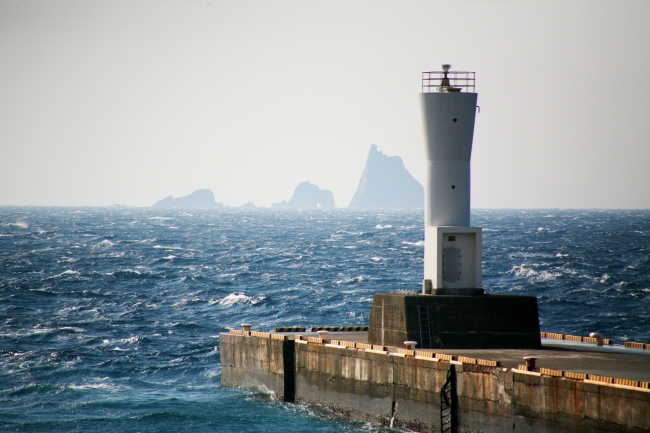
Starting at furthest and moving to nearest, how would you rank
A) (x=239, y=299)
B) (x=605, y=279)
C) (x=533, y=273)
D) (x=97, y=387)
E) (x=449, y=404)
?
(x=533, y=273)
(x=605, y=279)
(x=239, y=299)
(x=97, y=387)
(x=449, y=404)

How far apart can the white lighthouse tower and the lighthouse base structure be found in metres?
1.03

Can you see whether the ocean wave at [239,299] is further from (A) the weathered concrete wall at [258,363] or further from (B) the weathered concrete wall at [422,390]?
(B) the weathered concrete wall at [422,390]

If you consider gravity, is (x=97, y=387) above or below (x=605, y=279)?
below

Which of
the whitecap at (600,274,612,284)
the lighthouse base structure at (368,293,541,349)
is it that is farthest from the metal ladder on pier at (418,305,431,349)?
the whitecap at (600,274,612,284)

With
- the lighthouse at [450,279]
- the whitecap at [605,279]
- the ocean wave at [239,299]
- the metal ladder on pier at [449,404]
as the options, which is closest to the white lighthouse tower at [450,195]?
the lighthouse at [450,279]

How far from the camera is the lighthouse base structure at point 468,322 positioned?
3694 cm

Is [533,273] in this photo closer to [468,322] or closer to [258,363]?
[258,363]

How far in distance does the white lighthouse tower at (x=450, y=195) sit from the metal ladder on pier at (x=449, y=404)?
282 inches

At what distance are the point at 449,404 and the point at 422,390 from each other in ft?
4.68

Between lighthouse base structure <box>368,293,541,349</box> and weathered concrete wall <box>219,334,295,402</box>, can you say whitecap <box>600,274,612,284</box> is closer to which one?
lighthouse base structure <box>368,293,541,349</box>

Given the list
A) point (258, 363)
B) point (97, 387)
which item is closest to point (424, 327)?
point (258, 363)

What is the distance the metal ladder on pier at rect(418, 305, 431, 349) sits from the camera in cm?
3681

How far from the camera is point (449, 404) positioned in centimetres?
3105

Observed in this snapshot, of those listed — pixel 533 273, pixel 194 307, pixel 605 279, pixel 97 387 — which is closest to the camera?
pixel 97 387
